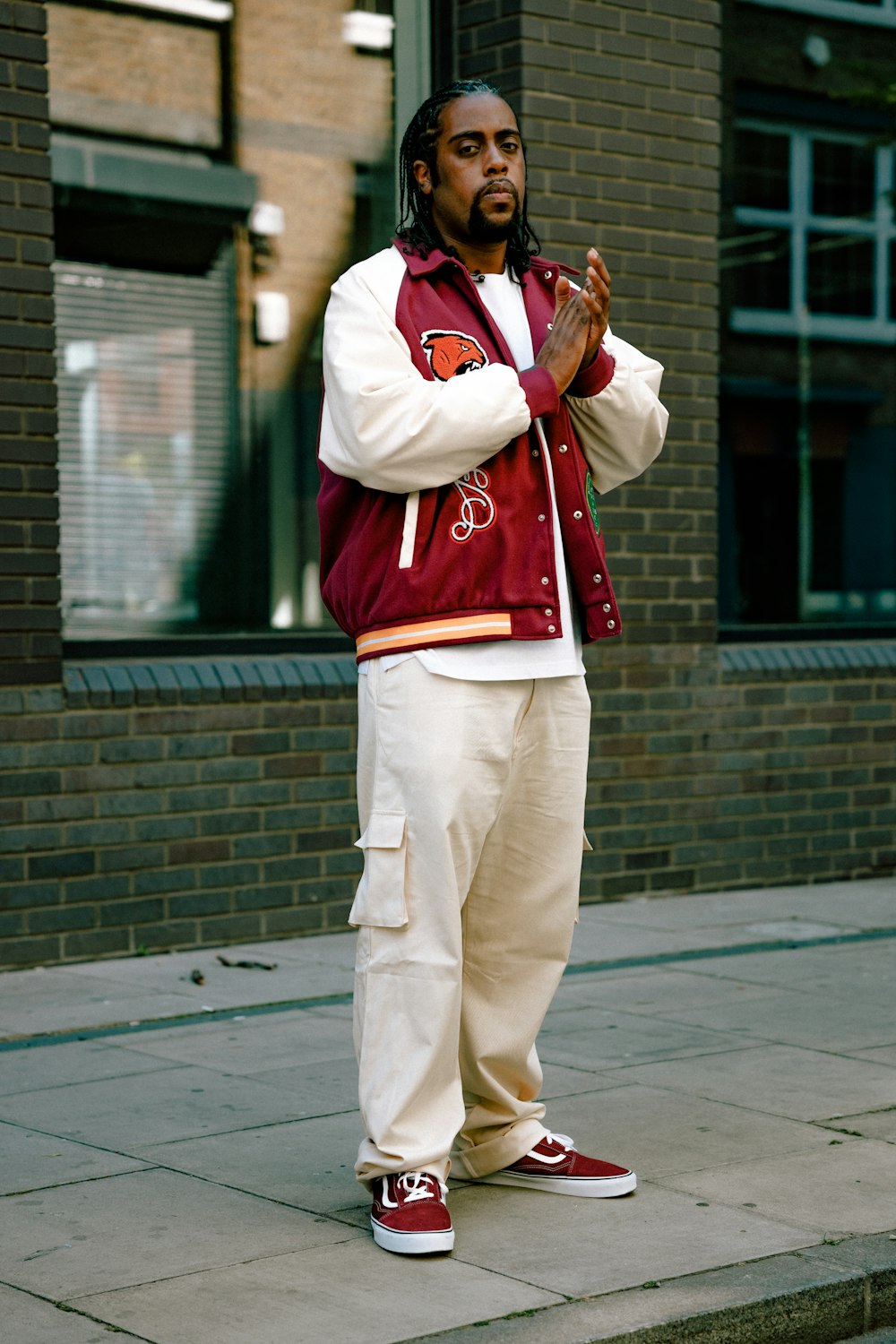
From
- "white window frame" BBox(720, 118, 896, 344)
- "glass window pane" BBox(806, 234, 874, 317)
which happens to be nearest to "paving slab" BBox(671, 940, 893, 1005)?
"white window frame" BBox(720, 118, 896, 344)

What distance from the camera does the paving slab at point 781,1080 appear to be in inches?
189

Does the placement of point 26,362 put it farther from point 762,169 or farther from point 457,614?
point 762,169

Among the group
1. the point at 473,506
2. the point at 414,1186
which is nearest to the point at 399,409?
the point at 473,506

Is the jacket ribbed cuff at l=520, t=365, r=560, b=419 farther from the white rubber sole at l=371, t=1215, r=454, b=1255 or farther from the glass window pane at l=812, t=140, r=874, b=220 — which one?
the glass window pane at l=812, t=140, r=874, b=220

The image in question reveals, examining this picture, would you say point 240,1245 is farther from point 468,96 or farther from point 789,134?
point 789,134

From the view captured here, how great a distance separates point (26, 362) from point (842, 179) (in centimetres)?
466

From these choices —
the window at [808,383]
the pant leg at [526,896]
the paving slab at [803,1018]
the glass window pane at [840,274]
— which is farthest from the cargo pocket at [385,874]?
the glass window pane at [840,274]

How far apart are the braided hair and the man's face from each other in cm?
3

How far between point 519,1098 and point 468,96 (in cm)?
213

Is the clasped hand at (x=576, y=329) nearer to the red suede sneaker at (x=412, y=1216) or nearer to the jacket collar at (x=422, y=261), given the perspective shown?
the jacket collar at (x=422, y=261)

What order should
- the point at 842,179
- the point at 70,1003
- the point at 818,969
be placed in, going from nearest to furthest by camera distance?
1. the point at 70,1003
2. the point at 818,969
3. the point at 842,179

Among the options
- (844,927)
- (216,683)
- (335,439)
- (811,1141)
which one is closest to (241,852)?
(216,683)

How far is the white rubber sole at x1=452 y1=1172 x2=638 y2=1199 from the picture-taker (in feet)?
13.2

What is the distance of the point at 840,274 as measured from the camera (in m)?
9.36
